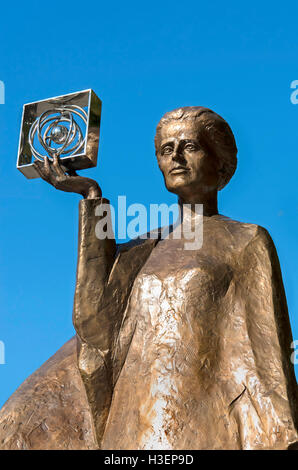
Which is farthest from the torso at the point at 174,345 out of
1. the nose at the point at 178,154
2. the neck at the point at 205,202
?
the nose at the point at 178,154

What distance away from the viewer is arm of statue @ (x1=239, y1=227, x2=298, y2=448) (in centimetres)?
497

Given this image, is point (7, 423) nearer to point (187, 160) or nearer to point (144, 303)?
point (144, 303)

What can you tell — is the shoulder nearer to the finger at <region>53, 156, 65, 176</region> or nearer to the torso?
the torso

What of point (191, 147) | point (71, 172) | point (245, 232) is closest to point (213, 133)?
point (191, 147)

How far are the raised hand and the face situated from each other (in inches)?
25.1

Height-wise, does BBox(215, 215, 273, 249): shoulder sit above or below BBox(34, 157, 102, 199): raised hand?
below

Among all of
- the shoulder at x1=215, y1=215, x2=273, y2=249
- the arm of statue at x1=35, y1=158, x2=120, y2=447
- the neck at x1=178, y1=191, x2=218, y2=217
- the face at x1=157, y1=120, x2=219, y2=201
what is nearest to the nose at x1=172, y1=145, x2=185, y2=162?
the face at x1=157, y1=120, x2=219, y2=201

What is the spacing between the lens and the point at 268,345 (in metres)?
5.33

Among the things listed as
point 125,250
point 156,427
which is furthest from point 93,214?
point 156,427

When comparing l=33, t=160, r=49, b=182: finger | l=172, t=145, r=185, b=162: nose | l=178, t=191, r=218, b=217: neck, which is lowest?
l=178, t=191, r=218, b=217: neck

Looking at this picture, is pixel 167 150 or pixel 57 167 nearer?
pixel 57 167

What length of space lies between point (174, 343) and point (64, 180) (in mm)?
1535

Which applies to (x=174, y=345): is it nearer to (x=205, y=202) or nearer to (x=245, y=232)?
(x=245, y=232)
